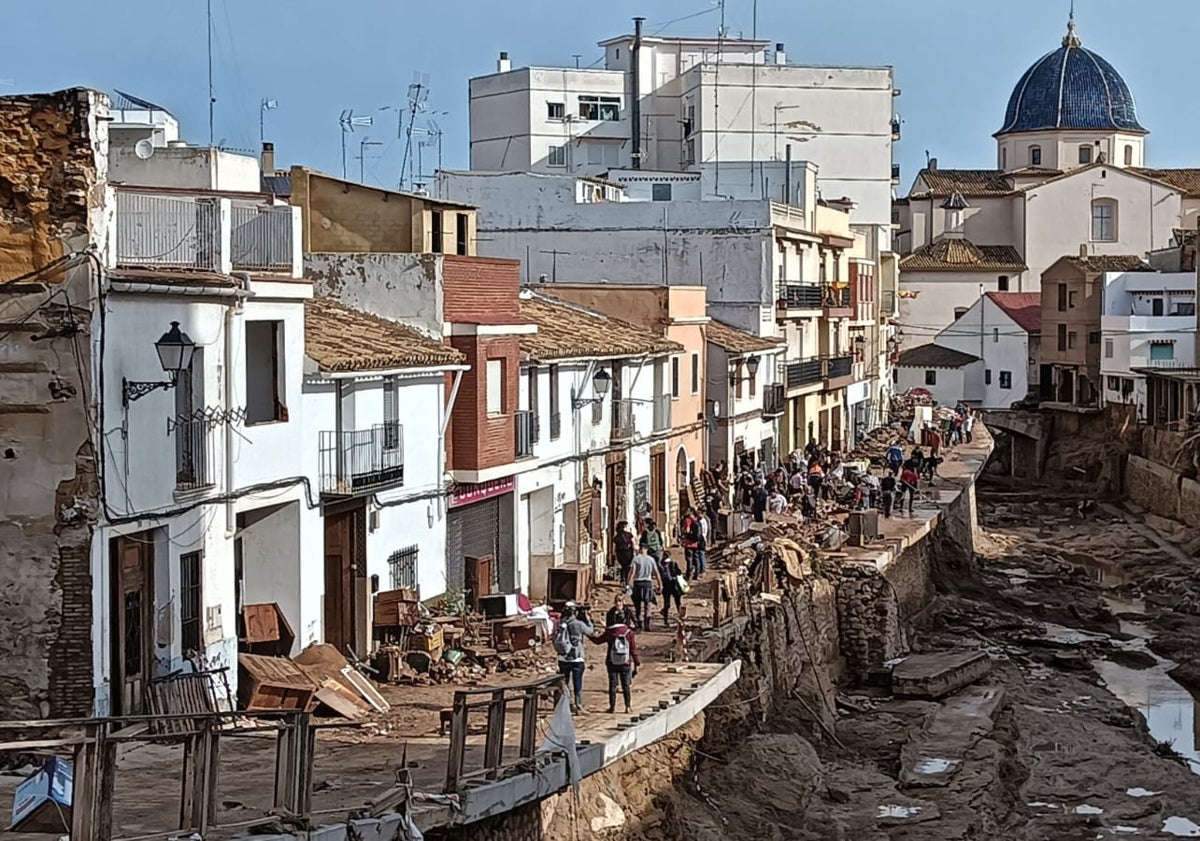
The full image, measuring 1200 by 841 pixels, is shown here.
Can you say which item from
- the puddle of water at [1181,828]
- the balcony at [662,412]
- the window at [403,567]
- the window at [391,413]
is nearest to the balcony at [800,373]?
the balcony at [662,412]

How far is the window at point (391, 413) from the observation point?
27.7 m

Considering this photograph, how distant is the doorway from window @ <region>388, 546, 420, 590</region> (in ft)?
3.38

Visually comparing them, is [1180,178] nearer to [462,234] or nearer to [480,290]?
[462,234]

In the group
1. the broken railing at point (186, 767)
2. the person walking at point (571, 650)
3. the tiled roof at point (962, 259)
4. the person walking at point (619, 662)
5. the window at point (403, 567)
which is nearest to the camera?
the broken railing at point (186, 767)

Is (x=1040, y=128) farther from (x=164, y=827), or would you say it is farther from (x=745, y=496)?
(x=164, y=827)

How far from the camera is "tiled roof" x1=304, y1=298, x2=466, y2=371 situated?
26.3 m

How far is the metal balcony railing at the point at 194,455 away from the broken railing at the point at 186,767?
4903 millimetres

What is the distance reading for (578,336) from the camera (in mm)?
37781

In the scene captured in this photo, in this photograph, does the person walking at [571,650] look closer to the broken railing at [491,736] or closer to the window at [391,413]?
the broken railing at [491,736]

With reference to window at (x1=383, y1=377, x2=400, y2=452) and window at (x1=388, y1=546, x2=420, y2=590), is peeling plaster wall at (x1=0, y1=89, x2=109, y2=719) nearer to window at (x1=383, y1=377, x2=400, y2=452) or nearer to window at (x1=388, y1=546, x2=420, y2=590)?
window at (x1=383, y1=377, x2=400, y2=452)

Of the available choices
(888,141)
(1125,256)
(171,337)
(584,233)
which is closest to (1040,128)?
(1125,256)

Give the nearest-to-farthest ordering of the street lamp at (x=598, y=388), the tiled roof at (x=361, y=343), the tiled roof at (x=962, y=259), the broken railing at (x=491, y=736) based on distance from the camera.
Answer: the broken railing at (x=491, y=736)
the tiled roof at (x=361, y=343)
the street lamp at (x=598, y=388)
the tiled roof at (x=962, y=259)

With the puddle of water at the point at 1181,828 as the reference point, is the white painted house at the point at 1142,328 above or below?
above

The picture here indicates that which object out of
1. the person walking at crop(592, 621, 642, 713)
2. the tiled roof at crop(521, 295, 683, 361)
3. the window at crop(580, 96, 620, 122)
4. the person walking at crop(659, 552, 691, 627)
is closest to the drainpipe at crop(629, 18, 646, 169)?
the window at crop(580, 96, 620, 122)
